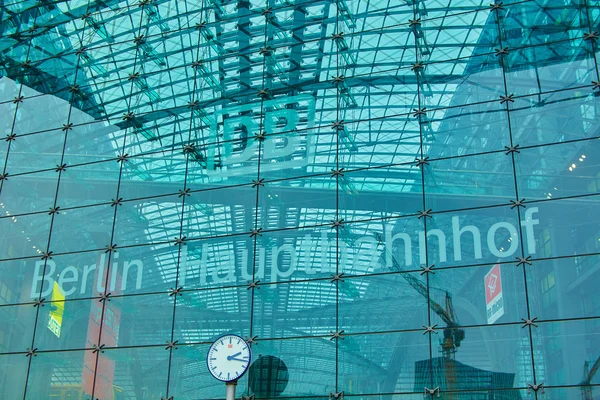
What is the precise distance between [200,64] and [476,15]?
278 inches

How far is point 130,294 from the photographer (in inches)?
754

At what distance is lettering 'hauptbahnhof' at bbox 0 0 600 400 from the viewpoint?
16516 millimetres

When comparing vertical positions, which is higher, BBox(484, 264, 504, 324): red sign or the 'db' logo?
the 'db' logo

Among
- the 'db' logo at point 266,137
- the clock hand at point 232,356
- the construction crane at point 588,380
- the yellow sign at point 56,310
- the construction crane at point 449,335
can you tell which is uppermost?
the 'db' logo at point 266,137

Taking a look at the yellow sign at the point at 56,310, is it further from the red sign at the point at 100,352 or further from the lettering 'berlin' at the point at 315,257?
the red sign at the point at 100,352

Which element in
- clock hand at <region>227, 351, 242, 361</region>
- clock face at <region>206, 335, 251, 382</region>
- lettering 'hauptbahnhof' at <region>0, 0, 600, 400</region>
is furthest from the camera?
lettering 'hauptbahnhof' at <region>0, 0, 600, 400</region>

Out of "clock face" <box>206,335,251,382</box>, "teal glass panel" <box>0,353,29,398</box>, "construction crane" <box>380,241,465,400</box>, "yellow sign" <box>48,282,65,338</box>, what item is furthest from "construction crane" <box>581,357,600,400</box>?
"teal glass panel" <box>0,353,29,398</box>

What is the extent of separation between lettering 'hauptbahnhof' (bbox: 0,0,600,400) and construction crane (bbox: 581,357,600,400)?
4 cm

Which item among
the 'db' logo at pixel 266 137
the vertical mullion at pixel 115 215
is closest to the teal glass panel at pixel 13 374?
the vertical mullion at pixel 115 215

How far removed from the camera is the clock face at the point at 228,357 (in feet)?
48.9

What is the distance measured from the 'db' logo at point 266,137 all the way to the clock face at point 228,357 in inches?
212

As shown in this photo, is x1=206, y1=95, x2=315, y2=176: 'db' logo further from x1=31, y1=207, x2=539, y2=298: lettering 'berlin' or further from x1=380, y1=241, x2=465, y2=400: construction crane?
x1=380, y1=241, x2=465, y2=400: construction crane

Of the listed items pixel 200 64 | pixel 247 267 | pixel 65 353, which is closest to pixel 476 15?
pixel 200 64

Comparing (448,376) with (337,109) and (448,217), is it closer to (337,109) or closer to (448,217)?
(448,217)
